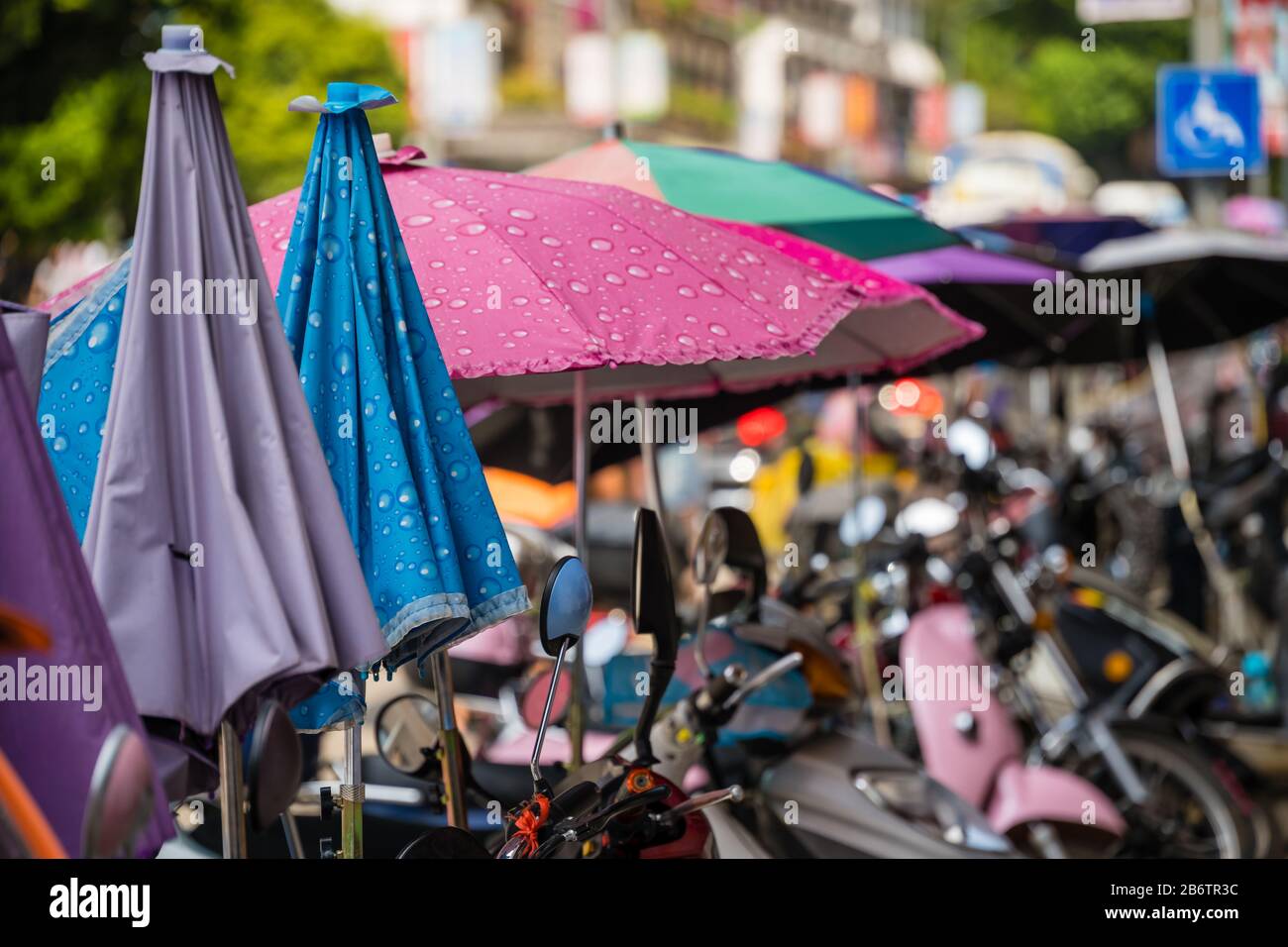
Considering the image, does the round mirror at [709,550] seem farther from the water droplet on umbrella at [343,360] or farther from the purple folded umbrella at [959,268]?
the purple folded umbrella at [959,268]

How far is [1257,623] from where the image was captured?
9586mm

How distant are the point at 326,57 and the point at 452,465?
3243 cm

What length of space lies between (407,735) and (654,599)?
2.59ft

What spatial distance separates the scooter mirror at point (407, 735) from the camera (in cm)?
350

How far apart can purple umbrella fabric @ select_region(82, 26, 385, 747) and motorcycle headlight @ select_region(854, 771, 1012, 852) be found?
201cm

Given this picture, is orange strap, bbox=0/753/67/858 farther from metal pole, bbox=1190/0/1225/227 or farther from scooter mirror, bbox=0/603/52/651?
metal pole, bbox=1190/0/1225/227

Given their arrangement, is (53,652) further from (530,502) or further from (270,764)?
(530,502)

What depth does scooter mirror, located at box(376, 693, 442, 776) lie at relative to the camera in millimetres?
3498

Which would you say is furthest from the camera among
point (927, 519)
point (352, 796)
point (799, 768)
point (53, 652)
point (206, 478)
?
point (927, 519)

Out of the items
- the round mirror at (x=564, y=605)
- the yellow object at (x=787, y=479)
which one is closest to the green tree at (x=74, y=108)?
the yellow object at (x=787, y=479)

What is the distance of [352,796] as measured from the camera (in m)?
2.98

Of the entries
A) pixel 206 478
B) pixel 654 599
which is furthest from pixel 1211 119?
pixel 206 478
